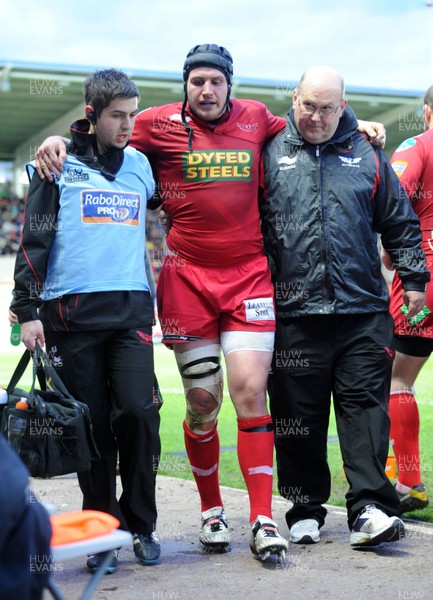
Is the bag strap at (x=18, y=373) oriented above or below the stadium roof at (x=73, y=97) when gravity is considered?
below

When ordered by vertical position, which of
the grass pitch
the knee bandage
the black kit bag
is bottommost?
the grass pitch

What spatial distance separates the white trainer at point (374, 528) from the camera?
447cm

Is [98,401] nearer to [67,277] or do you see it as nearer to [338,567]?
[67,277]

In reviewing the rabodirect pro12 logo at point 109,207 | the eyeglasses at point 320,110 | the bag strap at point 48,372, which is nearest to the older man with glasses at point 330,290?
the eyeglasses at point 320,110

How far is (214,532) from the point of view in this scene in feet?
15.4

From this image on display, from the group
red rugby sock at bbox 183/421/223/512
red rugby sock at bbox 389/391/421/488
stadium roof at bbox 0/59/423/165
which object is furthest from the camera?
stadium roof at bbox 0/59/423/165

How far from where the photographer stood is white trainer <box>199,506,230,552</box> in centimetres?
467

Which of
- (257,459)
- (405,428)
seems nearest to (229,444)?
(405,428)

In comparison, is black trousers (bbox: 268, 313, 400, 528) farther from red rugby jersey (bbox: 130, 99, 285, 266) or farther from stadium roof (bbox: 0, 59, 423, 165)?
stadium roof (bbox: 0, 59, 423, 165)

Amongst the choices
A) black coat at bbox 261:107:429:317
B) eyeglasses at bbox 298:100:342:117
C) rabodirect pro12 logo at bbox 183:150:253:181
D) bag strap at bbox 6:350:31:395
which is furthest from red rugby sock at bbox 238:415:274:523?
eyeglasses at bbox 298:100:342:117

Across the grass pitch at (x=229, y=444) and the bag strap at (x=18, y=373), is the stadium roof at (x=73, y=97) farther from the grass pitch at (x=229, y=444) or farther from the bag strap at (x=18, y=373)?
the bag strap at (x=18, y=373)

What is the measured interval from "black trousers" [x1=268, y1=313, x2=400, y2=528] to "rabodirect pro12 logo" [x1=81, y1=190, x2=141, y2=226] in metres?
0.98

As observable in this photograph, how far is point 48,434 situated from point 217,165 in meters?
1.60

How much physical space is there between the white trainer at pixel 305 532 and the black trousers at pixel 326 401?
2.3 inches
